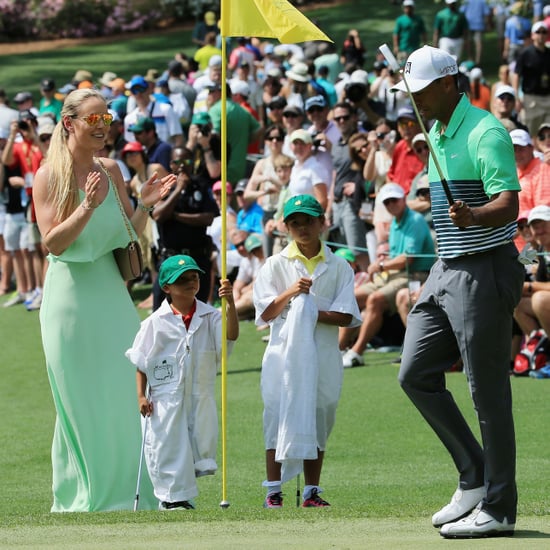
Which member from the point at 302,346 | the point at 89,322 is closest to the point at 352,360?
the point at 302,346

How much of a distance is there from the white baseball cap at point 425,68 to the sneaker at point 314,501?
10.1 feet

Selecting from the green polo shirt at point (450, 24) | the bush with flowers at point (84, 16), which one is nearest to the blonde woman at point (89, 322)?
the green polo shirt at point (450, 24)

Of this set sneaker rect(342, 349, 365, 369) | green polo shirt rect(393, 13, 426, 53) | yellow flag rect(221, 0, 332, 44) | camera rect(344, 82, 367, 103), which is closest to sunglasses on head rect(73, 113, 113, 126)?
yellow flag rect(221, 0, 332, 44)

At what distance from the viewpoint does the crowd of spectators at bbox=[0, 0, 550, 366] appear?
560 inches

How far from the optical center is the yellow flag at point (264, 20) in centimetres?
810

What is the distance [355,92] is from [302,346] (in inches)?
439

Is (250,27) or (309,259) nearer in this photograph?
(250,27)

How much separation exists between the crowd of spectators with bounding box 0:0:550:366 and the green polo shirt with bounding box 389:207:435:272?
0.04ft

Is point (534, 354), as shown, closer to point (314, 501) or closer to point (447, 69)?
point (314, 501)

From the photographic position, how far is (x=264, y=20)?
8.27 m

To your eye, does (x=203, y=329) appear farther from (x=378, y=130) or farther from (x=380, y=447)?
(x=378, y=130)

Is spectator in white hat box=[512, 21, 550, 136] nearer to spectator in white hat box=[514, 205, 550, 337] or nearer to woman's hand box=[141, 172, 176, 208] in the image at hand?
spectator in white hat box=[514, 205, 550, 337]

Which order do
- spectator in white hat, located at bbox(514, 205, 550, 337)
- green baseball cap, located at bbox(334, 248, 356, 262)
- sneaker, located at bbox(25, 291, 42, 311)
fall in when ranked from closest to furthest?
spectator in white hat, located at bbox(514, 205, 550, 337) → green baseball cap, located at bbox(334, 248, 356, 262) → sneaker, located at bbox(25, 291, 42, 311)

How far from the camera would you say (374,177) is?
16.1m
